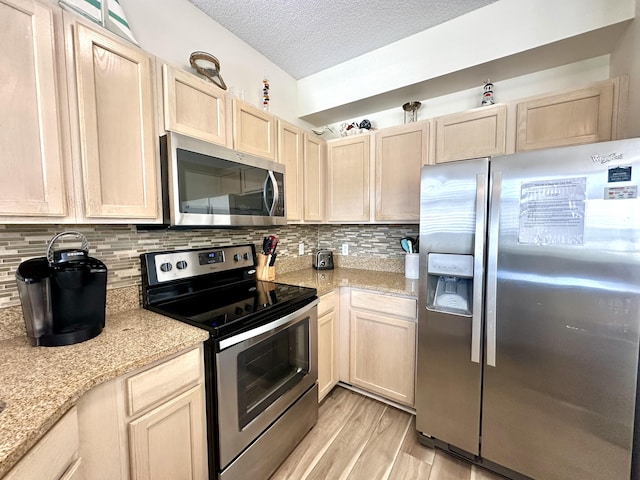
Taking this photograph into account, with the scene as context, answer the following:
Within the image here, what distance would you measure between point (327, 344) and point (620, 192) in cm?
174

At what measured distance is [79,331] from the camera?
39.0 inches

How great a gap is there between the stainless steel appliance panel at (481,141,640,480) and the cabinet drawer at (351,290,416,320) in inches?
19.4

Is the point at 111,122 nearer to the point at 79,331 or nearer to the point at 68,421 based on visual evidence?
the point at 79,331

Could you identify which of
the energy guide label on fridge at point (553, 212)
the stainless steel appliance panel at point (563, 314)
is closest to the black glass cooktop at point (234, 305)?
the stainless steel appliance panel at point (563, 314)

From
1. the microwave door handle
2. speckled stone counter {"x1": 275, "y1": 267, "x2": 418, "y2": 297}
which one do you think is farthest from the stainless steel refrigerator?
the microwave door handle

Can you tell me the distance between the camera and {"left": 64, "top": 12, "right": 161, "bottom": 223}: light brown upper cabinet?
3.27 feet

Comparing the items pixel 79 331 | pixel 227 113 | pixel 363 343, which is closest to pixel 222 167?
pixel 227 113

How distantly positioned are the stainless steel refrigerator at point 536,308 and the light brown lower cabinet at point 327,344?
66cm

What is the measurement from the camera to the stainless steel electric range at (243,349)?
1.11m

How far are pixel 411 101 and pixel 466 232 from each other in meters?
1.43

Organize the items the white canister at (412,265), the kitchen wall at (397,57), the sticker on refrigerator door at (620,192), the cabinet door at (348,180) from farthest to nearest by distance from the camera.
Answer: the cabinet door at (348,180) → the white canister at (412,265) → the kitchen wall at (397,57) → the sticker on refrigerator door at (620,192)

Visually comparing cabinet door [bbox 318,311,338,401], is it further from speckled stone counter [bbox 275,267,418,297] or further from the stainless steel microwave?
the stainless steel microwave

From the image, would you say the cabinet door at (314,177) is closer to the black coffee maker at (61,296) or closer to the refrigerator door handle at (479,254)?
the refrigerator door handle at (479,254)

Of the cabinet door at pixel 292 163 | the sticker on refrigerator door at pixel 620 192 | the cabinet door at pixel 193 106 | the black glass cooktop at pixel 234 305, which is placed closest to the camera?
the sticker on refrigerator door at pixel 620 192
